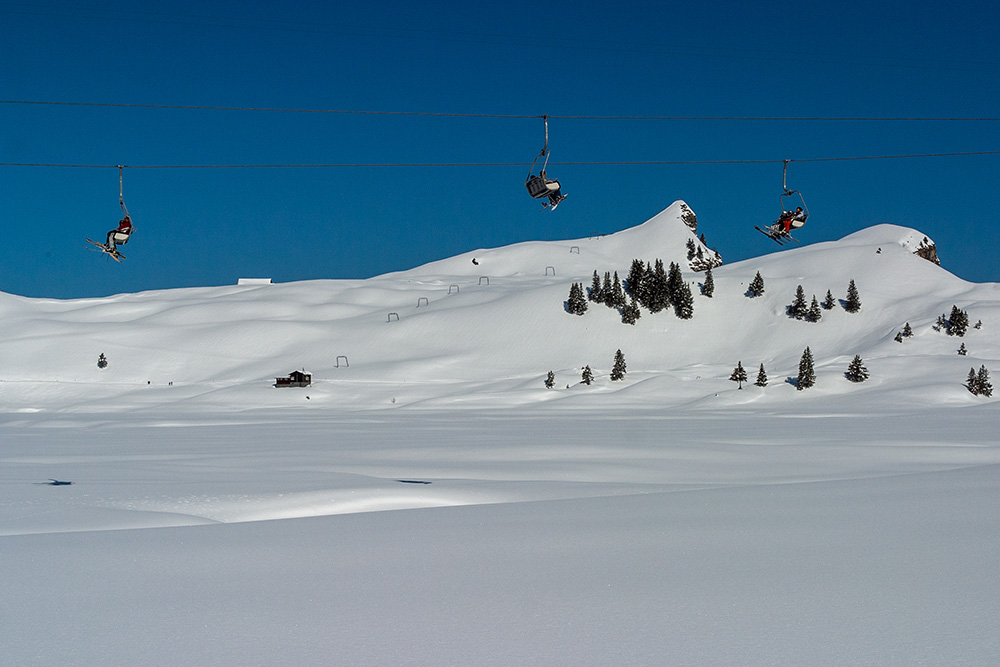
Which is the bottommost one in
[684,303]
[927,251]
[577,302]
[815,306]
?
[815,306]

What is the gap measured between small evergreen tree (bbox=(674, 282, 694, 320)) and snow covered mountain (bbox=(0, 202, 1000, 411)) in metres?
0.75

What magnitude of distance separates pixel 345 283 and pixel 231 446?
71.1 m

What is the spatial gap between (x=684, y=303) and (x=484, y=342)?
15910 mm

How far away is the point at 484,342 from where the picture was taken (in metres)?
59.9

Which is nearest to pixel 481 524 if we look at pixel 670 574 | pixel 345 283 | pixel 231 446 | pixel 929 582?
pixel 670 574

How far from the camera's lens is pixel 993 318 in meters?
53.0

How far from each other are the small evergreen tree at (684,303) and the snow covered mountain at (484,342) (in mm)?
753

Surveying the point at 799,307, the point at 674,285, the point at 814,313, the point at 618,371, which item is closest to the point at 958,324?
the point at 814,313

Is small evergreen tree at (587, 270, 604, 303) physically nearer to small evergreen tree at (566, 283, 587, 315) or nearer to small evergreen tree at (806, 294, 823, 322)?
small evergreen tree at (566, 283, 587, 315)

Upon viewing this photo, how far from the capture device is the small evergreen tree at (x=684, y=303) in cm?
6312

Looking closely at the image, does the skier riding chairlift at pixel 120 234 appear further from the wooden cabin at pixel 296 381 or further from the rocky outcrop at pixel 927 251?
the rocky outcrop at pixel 927 251

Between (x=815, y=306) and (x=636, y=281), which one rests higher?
(x=636, y=281)

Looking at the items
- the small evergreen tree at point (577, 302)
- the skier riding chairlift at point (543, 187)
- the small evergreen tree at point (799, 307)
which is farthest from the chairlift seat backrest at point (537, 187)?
the small evergreen tree at point (799, 307)

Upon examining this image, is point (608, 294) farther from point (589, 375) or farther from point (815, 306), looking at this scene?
point (589, 375)
